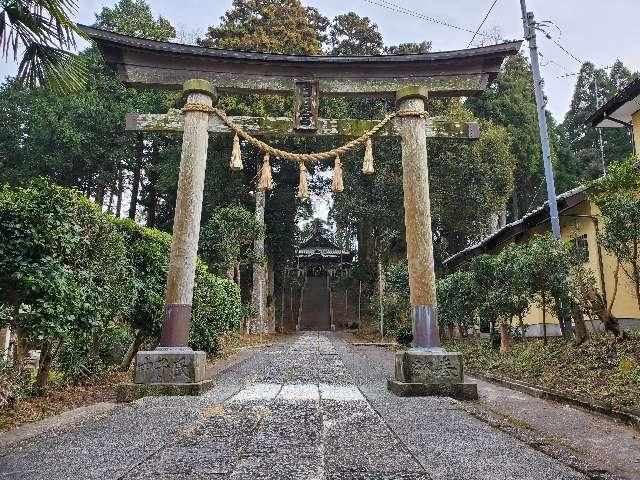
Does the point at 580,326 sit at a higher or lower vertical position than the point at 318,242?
lower

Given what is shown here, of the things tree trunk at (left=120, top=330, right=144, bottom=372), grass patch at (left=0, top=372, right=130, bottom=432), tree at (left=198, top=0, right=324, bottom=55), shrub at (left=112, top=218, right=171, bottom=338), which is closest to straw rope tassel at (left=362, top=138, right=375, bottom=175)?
shrub at (left=112, top=218, right=171, bottom=338)

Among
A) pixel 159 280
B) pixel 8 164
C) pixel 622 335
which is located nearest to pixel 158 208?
pixel 8 164

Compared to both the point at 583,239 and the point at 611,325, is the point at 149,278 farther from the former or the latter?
the point at 583,239

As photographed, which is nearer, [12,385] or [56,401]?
[12,385]

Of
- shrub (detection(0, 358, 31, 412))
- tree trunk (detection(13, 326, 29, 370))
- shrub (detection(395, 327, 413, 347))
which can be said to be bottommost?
shrub (detection(0, 358, 31, 412))

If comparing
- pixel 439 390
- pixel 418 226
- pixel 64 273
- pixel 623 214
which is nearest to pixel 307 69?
pixel 418 226

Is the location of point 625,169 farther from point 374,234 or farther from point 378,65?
point 374,234

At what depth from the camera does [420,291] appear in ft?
22.1

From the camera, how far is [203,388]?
619 cm

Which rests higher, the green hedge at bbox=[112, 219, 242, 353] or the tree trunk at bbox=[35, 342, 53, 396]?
the green hedge at bbox=[112, 219, 242, 353]

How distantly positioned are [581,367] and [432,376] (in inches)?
130

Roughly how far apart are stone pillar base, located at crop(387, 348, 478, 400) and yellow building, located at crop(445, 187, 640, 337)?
6.16m

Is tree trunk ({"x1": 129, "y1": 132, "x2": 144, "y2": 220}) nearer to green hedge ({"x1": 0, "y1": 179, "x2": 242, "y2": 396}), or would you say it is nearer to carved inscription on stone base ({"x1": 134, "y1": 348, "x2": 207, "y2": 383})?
green hedge ({"x1": 0, "y1": 179, "x2": 242, "y2": 396})

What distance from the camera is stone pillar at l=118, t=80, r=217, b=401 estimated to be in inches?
241
